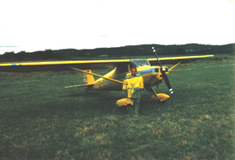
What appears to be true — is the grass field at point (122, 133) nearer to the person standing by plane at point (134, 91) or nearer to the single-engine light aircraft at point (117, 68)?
the person standing by plane at point (134, 91)

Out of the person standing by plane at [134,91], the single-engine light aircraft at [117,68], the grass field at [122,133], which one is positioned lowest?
the grass field at [122,133]

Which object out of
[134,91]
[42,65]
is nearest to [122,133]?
[134,91]

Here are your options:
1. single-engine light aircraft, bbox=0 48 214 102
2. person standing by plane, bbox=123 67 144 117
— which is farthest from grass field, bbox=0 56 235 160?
single-engine light aircraft, bbox=0 48 214 102

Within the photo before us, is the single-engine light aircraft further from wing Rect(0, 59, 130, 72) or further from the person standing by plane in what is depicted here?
the person standing by plane

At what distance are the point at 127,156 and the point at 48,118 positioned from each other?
4552 mm

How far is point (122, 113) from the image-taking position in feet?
24.0

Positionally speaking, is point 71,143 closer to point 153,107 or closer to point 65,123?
point 65,123

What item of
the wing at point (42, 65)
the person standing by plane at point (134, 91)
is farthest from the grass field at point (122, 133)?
the wing at point (42, 65)

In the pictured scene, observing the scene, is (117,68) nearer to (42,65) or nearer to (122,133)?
(42,65)

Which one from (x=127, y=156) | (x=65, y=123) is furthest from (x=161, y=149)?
(x=65, y=123)

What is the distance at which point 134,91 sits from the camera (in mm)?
7223

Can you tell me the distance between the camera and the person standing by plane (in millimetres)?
7003

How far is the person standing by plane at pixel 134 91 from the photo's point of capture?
7003 millimetres

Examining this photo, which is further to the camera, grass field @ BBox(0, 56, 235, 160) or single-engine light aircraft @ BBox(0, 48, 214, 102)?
single-engine light aircraft @ BBox(0, 48, 214, 102)
